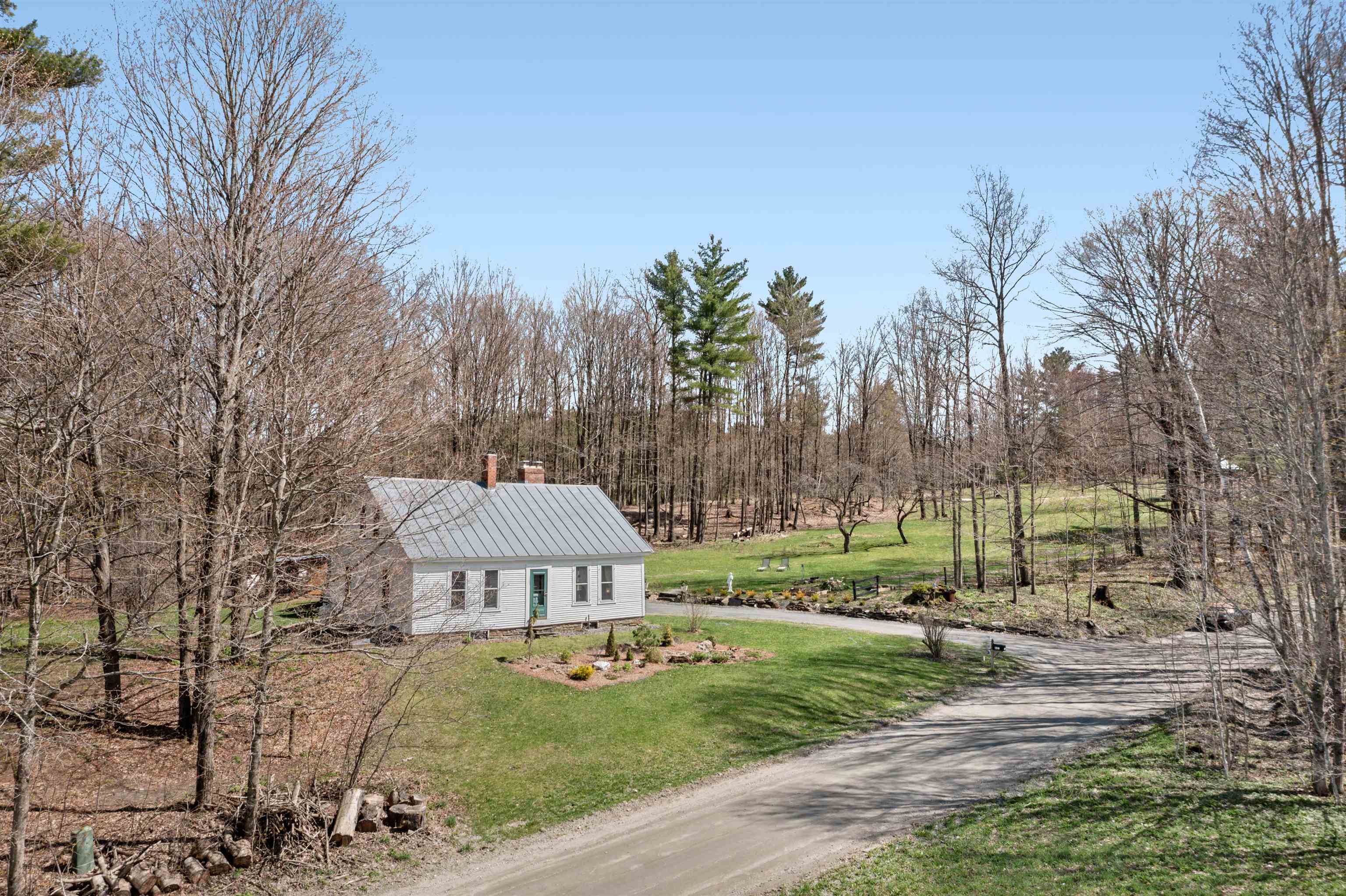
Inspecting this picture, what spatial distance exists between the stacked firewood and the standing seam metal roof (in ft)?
37.0

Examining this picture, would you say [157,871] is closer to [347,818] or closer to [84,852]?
[84,852]

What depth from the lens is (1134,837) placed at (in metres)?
10.0

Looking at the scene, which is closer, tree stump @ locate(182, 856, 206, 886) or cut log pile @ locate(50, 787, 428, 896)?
cut log pile @ locate(50, 787, 428, 896)

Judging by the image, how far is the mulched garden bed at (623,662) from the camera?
59.8 feet

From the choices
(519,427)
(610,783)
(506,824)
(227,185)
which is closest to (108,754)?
(506,824)

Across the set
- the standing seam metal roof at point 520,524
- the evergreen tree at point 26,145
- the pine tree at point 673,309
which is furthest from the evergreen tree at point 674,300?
the evergreen tree at point 26,145

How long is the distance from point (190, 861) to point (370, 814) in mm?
2185

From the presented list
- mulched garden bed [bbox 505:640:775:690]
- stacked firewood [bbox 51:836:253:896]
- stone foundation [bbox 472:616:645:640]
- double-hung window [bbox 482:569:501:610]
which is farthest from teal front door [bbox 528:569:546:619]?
stacked firewood [bbox 51:836:253:896]

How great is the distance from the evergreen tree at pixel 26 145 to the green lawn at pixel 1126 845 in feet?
39.4

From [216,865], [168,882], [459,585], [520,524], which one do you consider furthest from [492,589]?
[168,882]

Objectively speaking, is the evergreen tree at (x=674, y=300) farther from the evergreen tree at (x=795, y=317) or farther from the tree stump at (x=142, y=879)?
the tree stump at (x=142, y=879)

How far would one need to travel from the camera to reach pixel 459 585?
23.2 metres

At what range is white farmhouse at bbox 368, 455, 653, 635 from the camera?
22250 mm

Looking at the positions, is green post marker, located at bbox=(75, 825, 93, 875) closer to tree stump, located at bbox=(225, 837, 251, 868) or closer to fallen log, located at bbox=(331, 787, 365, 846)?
tree stump, located at bbox=(225, 837, 251, 868)
